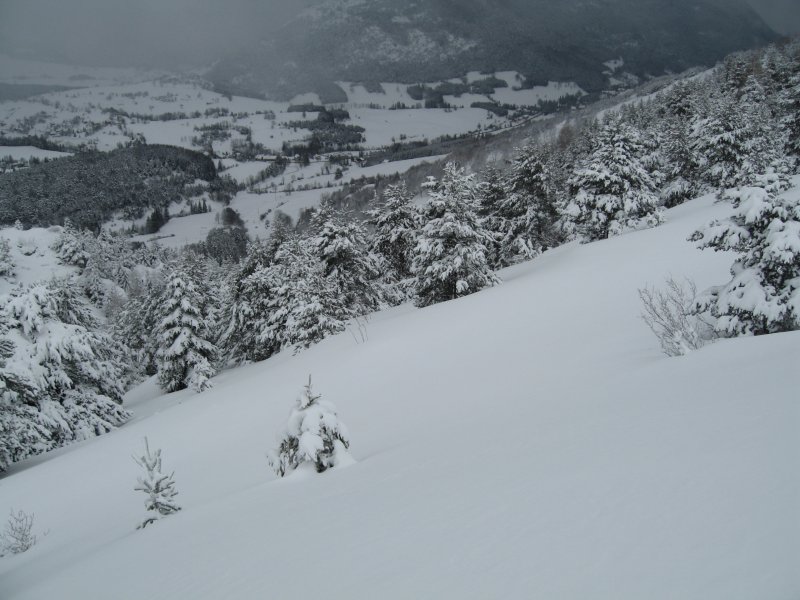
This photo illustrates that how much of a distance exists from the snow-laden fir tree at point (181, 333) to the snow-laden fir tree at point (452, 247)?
14.7m

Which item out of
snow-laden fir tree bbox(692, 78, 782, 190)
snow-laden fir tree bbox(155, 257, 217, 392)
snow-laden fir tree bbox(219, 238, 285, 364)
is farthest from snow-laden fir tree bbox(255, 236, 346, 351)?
snow-laden fir tree bbox(692, 78, 782, 190)

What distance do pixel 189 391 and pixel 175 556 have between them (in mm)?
24661

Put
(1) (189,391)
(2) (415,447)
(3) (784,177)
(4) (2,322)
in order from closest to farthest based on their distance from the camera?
(2) (415,447) < (3) (784,177) < (4) (2,322) < (1) (189,391)

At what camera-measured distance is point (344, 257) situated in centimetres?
2650

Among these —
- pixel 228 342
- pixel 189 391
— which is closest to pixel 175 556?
pixel 189 391

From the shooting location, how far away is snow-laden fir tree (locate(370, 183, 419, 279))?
96.8 ft

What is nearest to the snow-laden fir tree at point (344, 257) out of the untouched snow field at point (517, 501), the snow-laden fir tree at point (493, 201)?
the snow-laden fir tree at point (493, 201)

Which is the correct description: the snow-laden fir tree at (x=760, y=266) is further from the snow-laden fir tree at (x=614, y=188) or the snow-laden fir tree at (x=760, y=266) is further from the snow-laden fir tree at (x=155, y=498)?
the snow-laden fir tree at (x=614, y=188)

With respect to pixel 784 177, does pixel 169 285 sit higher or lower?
higher

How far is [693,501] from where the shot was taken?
6.58ft

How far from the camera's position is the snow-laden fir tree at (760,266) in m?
5.53

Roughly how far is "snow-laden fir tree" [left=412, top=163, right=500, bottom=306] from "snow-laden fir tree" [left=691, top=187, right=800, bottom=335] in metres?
14.2

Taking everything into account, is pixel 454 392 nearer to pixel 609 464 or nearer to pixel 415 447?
pixel 415 447

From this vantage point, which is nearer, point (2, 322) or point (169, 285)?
point (2, 322)
